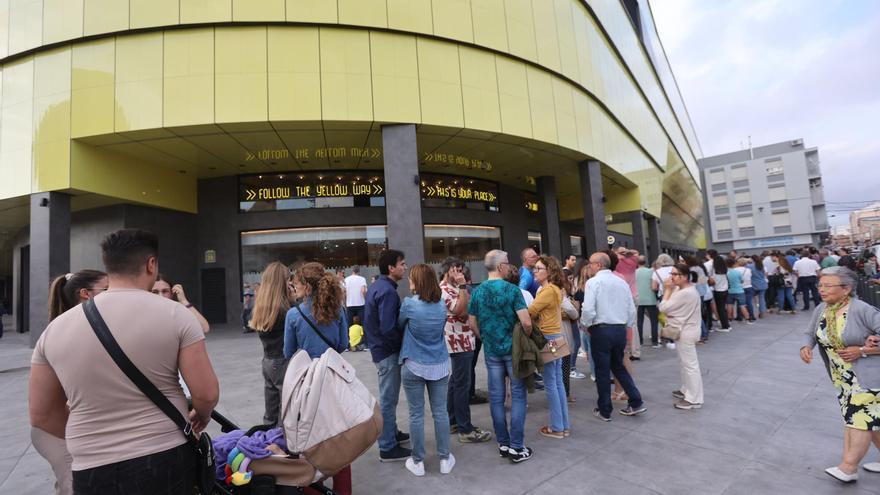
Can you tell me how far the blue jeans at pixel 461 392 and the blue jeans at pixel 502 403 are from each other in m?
0.43

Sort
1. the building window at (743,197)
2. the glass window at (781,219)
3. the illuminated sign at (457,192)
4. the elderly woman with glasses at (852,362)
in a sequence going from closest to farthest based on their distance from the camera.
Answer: the elderly woman with glasses at (852,362)
the illuminated sign at (457,192)
the glass window at (781,219)
the building window at (743,197)

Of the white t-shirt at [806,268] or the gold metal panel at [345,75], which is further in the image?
the white t-shirt at [806,268]

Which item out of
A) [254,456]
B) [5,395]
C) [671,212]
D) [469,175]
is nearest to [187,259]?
[5,395]

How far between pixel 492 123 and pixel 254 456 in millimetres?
10993

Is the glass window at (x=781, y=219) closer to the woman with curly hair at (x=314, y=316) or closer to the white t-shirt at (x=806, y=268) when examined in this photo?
the white t-shirt at (x=806, y=268)

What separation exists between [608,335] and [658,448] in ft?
4.01

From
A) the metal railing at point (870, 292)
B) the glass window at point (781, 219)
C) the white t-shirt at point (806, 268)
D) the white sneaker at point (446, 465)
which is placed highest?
the glass window at point (781, 219)

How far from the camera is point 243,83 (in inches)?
388

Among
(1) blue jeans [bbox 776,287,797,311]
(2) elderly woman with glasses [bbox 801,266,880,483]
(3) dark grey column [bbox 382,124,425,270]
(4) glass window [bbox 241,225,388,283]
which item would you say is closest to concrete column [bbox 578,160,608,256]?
(1) blue jeans [bbox 776,287,797,311]

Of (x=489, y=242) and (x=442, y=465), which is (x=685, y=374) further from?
(x=489, y=242)

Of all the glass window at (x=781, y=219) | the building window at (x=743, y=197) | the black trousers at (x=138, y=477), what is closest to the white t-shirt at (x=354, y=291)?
the black trousers at (x=138, y=477)

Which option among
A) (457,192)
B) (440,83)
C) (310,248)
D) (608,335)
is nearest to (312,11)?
(440,83)

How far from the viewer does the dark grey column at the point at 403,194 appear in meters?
10.7

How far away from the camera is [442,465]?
3527 mm
